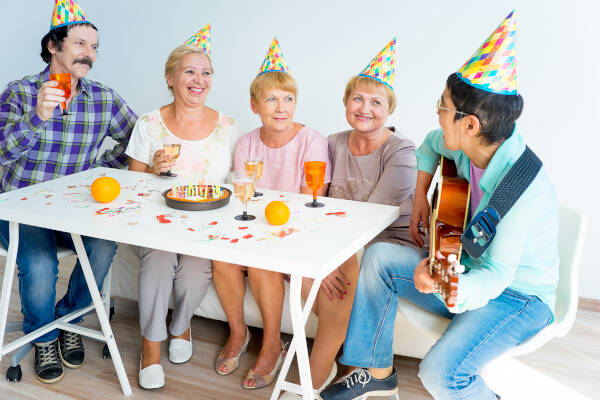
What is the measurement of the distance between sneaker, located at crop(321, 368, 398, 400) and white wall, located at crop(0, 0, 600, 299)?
1723mm

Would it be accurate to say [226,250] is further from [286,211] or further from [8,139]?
[8,139]

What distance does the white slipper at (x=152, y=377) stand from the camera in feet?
6.71

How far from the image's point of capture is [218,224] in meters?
1.62

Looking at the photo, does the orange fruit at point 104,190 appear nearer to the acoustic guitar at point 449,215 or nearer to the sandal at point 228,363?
the sandal at point 228,363

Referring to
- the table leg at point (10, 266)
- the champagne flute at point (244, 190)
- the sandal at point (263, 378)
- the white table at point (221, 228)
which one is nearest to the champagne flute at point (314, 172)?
the white table at point (221, 228)

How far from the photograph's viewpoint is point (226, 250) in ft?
4.62

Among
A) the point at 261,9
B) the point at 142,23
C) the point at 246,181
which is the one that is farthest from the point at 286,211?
the point at 142,23

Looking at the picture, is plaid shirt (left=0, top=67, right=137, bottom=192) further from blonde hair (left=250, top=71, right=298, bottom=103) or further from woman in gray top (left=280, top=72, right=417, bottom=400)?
woman in gray top (left=280, top=72, right=417, bottom=400)

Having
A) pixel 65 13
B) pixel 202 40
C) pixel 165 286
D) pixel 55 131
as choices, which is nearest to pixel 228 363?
pixel 165 286

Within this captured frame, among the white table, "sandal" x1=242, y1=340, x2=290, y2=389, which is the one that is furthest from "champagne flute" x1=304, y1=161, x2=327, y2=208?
"sandal" x1=242, y1=340, x2=290, y2=389

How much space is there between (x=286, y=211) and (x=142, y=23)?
258 centimetres

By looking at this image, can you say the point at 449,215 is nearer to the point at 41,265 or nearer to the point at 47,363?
the point at 41,265

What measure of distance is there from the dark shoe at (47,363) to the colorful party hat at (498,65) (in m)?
1.84

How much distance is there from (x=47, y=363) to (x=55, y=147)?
909mm
